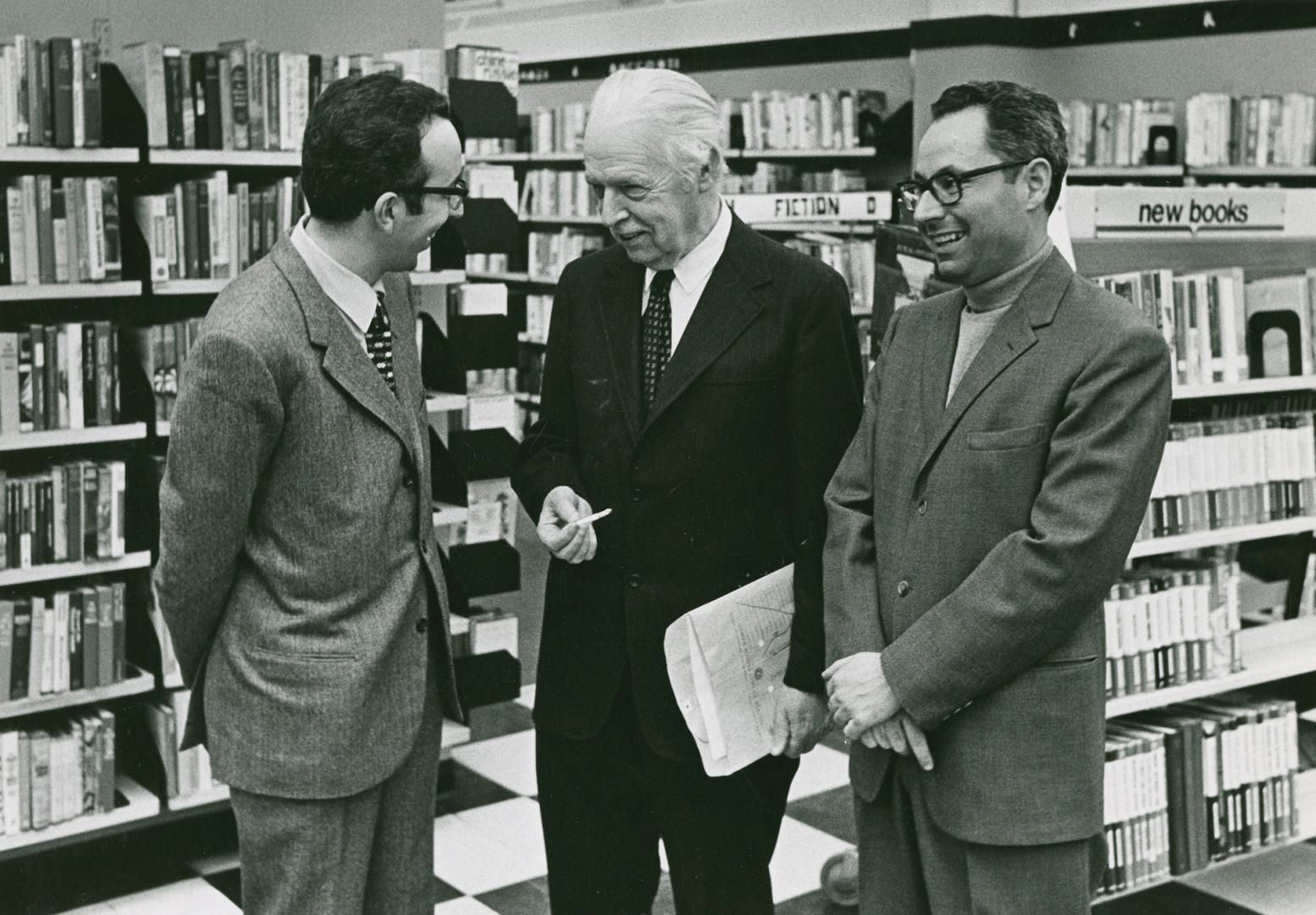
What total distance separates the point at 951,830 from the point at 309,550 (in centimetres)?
93

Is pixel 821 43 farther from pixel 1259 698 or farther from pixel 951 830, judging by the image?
pixel 951 830

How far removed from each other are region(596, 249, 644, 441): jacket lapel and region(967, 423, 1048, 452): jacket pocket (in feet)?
1.79

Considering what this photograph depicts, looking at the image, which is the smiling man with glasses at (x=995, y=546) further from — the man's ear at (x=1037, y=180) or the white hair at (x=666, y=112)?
the white hair at (x=666, y=112)

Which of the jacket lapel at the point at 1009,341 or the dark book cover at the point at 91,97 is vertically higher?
the dark book cover at the point at 91,97

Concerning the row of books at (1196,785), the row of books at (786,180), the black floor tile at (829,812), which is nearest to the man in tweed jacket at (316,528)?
the row of books at (1196,785)

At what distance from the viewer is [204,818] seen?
388cm

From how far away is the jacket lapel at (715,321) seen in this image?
2.18 meters

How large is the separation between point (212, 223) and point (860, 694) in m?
2.41

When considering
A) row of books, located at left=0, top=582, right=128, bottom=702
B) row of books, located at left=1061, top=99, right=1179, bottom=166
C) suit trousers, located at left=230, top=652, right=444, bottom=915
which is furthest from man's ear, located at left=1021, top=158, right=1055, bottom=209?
row of books, located at left=1061, top=99, right=1179, bottom=166

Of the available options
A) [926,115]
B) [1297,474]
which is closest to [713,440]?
[1297,474]

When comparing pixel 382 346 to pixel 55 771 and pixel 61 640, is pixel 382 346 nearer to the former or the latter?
pixel 61 640

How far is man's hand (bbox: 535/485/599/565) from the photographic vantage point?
7.11 feet

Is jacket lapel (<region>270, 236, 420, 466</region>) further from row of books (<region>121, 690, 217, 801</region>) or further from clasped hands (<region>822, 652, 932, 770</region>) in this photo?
row of books (<region>121, 690, 217, 801</region>)

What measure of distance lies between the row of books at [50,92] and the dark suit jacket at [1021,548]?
7.68 feet
